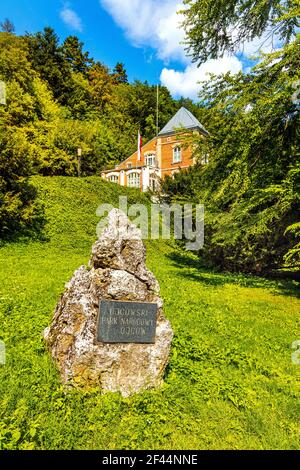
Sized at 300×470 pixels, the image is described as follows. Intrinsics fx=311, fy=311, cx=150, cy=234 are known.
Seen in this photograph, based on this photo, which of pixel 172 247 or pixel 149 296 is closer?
pixel 149 296

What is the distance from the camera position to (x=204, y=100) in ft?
34.2

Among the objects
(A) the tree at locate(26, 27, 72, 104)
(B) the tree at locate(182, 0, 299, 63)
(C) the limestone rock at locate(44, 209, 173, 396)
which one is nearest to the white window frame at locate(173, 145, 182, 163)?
(A) the tree at locate(26, 27, 72, 104)

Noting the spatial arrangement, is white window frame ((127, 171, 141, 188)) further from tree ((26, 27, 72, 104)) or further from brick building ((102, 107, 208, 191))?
tree ((26, 27, 72, 104))

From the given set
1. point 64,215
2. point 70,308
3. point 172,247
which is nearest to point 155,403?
point 70,308

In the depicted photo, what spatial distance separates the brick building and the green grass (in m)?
23.8

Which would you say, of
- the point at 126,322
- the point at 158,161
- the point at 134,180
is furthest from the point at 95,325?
the point at 158,161

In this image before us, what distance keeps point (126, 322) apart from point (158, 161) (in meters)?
33.7

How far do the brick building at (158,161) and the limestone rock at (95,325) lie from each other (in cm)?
2724

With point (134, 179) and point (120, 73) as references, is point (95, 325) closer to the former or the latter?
point (134, 179)

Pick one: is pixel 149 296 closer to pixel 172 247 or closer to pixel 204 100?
pixel 204 100

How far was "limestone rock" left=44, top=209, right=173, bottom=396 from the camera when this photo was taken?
13.0 feet

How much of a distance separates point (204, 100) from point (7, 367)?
31.6 feet

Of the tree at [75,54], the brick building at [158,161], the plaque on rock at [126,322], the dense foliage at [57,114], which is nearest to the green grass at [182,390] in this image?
the plaque on rock at [126,322]

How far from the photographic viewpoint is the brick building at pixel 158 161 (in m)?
31.9
